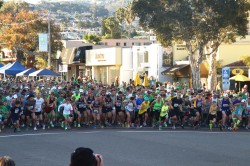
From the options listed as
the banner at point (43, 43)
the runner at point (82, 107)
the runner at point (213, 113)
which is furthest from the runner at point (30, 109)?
the banner at point (43, 43)

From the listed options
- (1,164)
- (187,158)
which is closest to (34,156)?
(187,158)

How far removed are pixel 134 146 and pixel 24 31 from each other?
4893 centimetres

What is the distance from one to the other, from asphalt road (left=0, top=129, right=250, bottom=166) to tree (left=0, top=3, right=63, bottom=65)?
4193cm

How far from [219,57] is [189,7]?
9.72 m

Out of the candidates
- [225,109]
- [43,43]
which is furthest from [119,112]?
[43,43]

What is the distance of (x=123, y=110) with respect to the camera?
25.9 meters

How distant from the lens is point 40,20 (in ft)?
213

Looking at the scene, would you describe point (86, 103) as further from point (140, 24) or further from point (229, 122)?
point (140, 24)

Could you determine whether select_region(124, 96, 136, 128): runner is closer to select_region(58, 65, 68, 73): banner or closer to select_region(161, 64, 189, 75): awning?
select_region(161, 64, 189, 75): awning

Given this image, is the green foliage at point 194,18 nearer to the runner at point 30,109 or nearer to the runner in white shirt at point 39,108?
the runner in white shirt at point 39,108

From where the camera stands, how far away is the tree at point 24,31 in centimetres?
6350

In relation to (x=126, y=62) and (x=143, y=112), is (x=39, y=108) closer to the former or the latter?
(x=143, y=112)

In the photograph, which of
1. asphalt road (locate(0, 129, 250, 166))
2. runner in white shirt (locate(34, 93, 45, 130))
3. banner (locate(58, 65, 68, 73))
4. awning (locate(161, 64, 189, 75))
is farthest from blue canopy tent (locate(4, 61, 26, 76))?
banner (locate(58, 65, 68, 73))

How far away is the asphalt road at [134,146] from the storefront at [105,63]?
33503 millimetres
